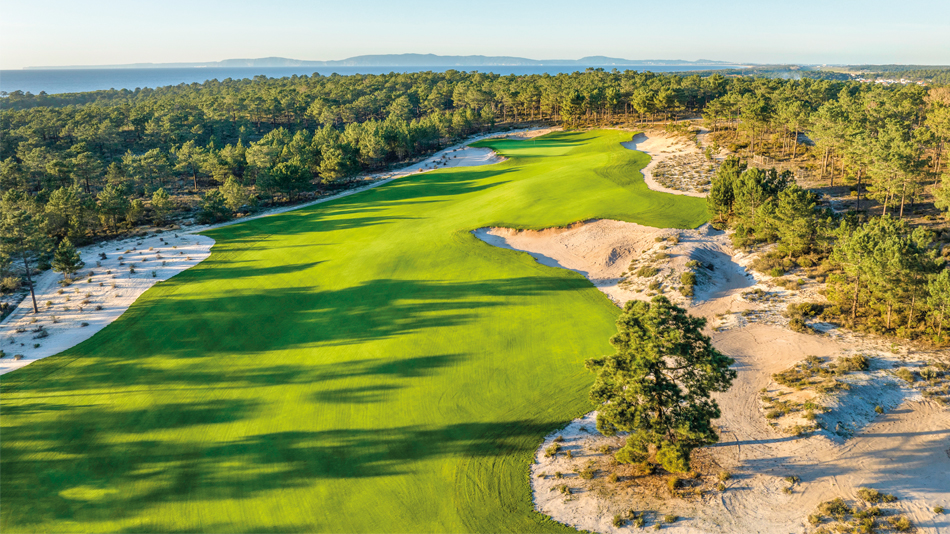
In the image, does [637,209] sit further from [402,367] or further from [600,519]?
[600,519]

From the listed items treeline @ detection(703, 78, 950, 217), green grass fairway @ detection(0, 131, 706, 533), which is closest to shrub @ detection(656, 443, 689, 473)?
green grass fairway @ detection(0, 131, 706, 533)

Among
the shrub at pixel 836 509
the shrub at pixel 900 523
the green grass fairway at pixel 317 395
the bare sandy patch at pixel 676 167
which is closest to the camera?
the shrub at pixel 900 523

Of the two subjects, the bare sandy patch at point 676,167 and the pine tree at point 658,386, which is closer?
the pine tree at point 658,386

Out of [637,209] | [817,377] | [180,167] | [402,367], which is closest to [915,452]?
[817,377]

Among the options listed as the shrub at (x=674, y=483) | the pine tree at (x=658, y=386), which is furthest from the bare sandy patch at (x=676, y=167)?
the shrub at (x=674, y=483)

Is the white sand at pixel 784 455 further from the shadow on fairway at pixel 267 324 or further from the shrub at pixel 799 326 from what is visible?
the shadow on fairway at pixel 267 324

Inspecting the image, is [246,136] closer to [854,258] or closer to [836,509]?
[854,258]

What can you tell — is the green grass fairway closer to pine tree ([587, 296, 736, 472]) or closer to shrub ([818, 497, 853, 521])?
pine tree ([587, 296, 736, 472])
